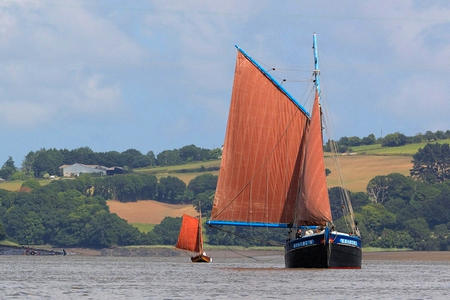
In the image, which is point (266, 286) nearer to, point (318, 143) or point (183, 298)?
point (183, 298)

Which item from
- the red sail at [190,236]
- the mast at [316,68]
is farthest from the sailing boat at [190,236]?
the mast at [316,68]

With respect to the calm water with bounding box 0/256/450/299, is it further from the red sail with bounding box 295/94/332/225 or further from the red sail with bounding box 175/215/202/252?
the red sail with bounding box 175/215/202/252

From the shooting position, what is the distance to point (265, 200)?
113 m

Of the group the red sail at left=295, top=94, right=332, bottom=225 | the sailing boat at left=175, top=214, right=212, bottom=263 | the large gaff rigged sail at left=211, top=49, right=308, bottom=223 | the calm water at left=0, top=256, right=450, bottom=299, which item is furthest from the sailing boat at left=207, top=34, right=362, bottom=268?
the sailing boat at left=175, top=214, right=212, bottom=263

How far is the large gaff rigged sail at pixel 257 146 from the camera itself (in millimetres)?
111688

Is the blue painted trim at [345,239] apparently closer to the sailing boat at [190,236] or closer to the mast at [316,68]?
the mast at [316,68]

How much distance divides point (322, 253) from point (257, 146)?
12245 millimetres

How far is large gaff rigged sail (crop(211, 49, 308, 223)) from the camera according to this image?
366 ft

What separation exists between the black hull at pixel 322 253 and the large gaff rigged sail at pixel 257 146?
5.57 metres

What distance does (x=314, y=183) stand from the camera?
107125 mm

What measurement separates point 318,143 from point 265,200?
918 cm

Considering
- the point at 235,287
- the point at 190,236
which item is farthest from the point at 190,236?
the point at 235,287

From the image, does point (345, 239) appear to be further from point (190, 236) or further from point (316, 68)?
point (190, 236)

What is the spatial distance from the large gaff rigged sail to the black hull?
18.3 ft
